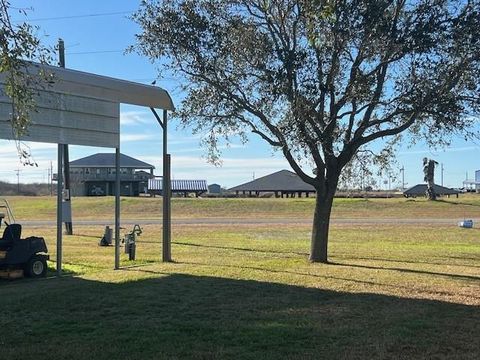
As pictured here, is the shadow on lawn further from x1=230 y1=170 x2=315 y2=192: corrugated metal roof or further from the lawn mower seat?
x1=230 y1=170 x2=315 y2=192: corrugated metal roof

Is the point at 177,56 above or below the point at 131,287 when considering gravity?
above

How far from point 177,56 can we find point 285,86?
275cm

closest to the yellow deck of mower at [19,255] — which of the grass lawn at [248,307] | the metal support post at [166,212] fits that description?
the grass lawn at [248,307]

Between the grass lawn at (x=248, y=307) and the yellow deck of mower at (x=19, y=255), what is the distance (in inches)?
16.1

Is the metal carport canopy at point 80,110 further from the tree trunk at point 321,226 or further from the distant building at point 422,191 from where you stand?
the distant building at point 422,191

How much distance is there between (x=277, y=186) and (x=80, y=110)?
73.1 meters

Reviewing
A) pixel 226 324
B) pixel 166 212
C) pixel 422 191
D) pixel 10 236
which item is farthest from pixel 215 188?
pixel 226 324

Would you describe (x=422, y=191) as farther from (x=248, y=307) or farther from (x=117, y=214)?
(x=248, y=307)

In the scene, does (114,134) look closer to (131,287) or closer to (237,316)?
(131,287)

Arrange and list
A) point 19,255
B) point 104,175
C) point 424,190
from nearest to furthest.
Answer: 1. point 19,255
2. point 104,175
3. point 424,190

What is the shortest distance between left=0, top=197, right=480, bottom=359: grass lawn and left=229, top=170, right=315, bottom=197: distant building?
63583mm

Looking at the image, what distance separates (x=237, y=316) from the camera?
782 cm

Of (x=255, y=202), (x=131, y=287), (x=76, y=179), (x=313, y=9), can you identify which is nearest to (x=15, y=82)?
(x=313, y=9)

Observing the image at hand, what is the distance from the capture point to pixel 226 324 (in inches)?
287
